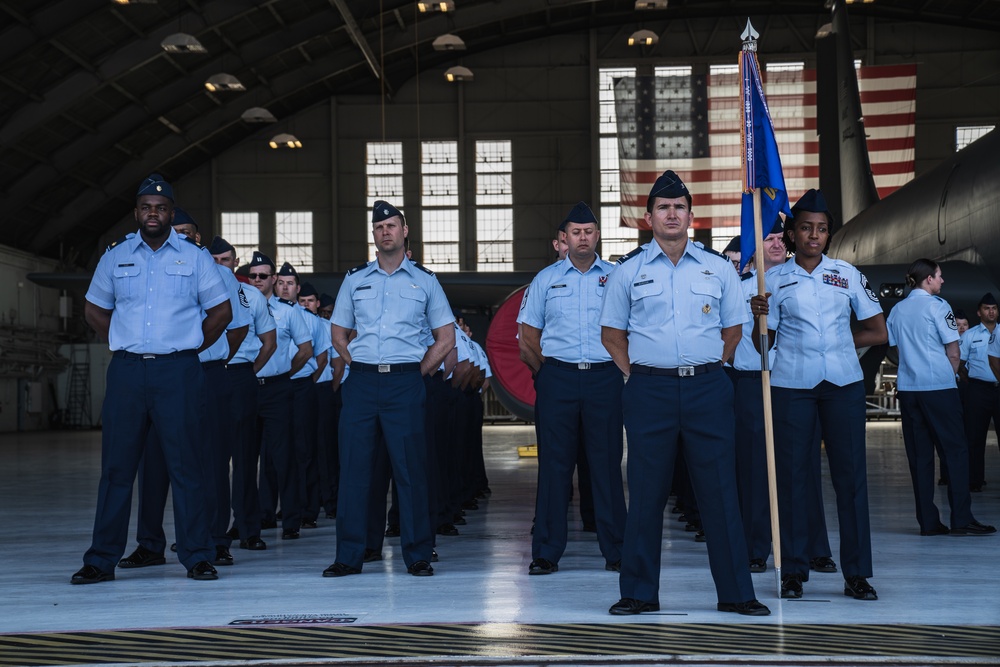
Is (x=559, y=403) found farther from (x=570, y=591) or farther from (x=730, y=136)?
(x=730, y=136)

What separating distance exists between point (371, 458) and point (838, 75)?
14.3 m

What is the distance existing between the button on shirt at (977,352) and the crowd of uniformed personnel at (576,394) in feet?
10.2

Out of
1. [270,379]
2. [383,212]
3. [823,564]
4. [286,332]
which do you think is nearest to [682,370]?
[823,564]

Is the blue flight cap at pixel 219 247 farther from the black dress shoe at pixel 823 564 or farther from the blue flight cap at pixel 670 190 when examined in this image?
the black dress shoe at pixel 823 564

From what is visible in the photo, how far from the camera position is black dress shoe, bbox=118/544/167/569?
5.73 metres

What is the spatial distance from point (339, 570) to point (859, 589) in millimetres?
2405

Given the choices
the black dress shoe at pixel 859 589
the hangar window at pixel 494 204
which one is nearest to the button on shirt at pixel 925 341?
the black dress shoe at pixel 859 589

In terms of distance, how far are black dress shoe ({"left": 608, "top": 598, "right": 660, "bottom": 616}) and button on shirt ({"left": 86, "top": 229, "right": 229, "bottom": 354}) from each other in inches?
98.7

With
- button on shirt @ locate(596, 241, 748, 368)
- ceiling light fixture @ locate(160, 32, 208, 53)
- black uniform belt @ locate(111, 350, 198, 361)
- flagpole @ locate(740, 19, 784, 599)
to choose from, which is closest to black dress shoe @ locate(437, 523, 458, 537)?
black uniform belt @ locate(111, 350, 198, 361)

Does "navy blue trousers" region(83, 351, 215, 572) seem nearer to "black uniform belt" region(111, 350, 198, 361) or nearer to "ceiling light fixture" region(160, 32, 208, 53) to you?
"black uniform belt" region(111, 350, 198, 361)

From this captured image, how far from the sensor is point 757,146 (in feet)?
16.6

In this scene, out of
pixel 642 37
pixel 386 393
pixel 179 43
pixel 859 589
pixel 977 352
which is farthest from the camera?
pixel 642 37

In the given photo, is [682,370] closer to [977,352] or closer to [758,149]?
[758,149]

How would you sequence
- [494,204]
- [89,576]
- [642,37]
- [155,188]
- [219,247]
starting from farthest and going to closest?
1. [494,204]
2. [642,37]
3. [219,247]
4. [155,188]
5. [89,576]
